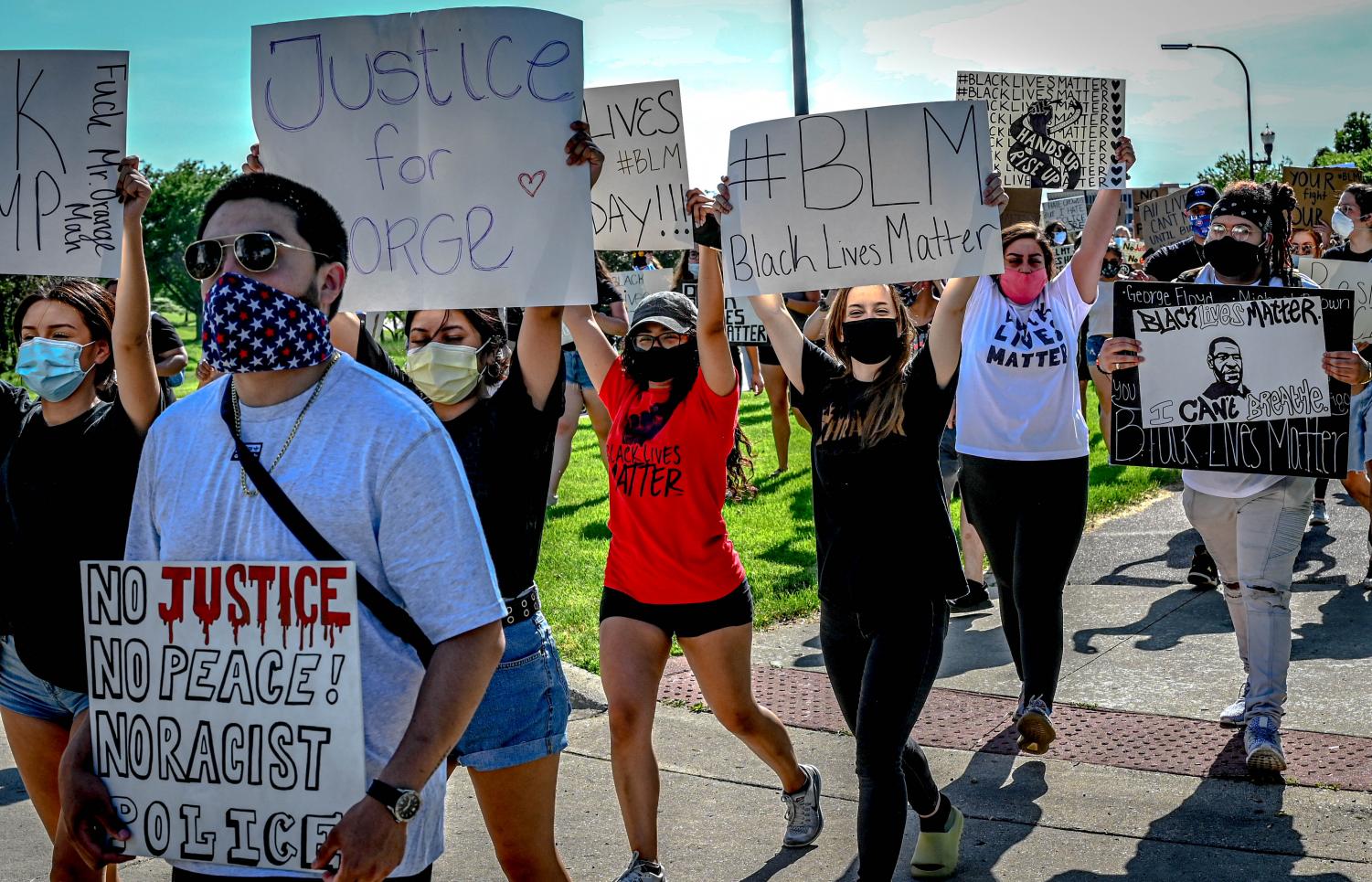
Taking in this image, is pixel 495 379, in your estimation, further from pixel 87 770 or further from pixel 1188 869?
pixel 1188 869

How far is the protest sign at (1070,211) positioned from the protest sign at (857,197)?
11365 mm

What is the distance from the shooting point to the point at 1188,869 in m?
4.39

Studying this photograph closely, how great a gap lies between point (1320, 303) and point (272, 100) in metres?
3.71

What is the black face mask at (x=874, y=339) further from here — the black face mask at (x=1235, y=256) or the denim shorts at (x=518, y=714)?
the black face mask at (x=1235, y=256)

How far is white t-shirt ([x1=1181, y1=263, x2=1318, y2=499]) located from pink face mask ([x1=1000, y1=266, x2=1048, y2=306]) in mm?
623

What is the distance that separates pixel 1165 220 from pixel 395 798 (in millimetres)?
12596

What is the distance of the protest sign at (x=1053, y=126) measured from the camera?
5961 millimetres

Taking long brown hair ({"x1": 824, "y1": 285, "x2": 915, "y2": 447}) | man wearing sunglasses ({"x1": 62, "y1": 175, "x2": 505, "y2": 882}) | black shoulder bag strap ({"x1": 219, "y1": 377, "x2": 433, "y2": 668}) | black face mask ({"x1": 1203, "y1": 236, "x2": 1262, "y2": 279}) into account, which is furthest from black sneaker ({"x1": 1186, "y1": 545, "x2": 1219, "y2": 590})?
black shoulder bag strap ({"x1": 219, "y1": 377, "x2": 433, "y2": 668})

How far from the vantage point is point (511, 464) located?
3707 millimetres

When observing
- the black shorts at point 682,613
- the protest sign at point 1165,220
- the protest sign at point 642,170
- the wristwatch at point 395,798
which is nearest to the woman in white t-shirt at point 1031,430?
the protest sign at point 642,170

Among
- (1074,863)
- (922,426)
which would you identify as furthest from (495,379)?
(1074,863)

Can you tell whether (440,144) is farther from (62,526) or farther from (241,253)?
(241,253)

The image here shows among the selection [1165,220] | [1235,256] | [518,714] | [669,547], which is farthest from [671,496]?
[1165,220]

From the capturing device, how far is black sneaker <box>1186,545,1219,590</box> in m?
8.08
